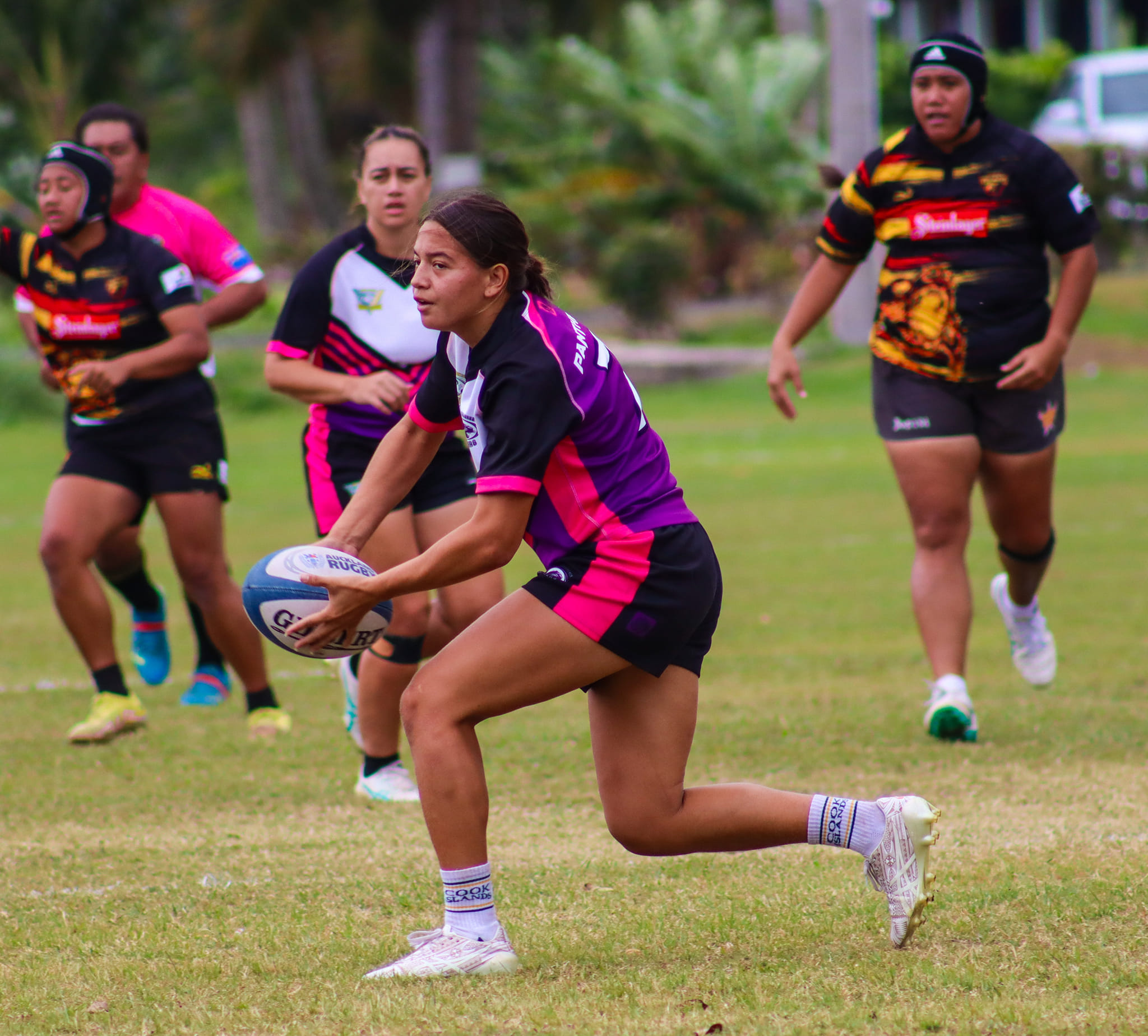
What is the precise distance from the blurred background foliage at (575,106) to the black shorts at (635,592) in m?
24.0

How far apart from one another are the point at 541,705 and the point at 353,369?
222 cm

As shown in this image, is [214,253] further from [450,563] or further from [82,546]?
[450,563]

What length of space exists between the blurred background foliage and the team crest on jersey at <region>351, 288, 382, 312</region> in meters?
21.8

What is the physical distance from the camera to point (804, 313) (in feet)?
23.0

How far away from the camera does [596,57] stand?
32.4m

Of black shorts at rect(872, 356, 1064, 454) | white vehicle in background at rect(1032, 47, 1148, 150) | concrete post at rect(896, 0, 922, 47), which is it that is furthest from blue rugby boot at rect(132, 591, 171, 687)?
concrete post at rect(896, 0, 922, 47)

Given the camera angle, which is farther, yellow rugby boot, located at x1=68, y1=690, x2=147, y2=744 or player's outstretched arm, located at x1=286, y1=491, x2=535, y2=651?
yellow rugby boot, located at x1=68, y1=690, x2=147, y2=744

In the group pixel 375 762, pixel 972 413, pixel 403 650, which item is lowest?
pixel 375 762

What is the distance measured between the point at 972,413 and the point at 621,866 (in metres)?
2.69

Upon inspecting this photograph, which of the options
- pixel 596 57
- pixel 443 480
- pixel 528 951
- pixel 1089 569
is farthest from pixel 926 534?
pixel 596 57

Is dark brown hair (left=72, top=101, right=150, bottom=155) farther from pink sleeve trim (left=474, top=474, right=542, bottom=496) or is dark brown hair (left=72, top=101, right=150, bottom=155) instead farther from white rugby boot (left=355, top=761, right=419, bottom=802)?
pink sleeve trim (left=474, top=474, right=542, bottom=496)

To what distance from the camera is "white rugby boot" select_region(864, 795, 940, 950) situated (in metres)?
3.99

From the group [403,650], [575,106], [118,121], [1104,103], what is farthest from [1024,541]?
[575,106]

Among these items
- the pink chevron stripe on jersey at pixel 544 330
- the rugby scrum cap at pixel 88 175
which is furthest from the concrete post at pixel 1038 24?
the pink chevron stripe on jersey at pixel 544 330
